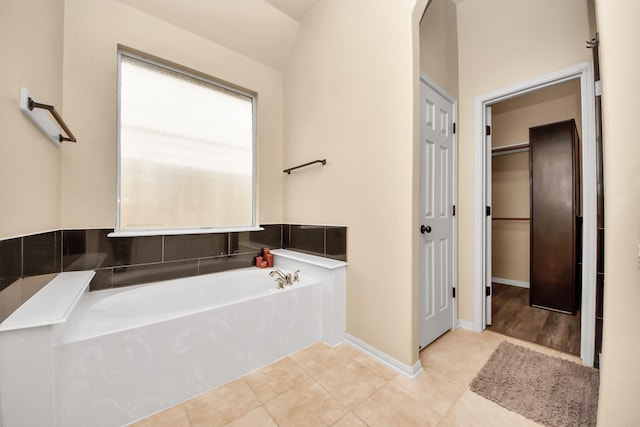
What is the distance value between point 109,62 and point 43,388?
6.87ft

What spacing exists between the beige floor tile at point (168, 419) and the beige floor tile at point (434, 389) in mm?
1166

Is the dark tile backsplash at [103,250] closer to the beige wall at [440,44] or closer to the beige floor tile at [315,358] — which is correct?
the beige floor tile at [315,358]

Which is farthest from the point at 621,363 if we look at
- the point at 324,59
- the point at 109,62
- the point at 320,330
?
the point at 109,62

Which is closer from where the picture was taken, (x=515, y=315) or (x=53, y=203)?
(x=53, y=203)

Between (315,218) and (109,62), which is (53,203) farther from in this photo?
(315,218)

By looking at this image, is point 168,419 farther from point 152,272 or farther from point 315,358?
point 152,272

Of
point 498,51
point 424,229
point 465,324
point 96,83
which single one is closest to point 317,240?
point 424,229

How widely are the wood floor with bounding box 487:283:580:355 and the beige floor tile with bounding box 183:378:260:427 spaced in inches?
81.6

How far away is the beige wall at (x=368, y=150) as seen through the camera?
1530 mm

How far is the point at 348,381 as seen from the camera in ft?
4.79

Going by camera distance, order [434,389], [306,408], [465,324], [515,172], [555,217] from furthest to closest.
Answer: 1. [515,172]
2. [555,217]
3. [465,324]
4. [434,389]
5. [306,408]

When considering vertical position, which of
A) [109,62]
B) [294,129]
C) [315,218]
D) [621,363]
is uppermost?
[109,62]

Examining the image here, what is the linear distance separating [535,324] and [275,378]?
2346mm

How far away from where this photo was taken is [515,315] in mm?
2371
